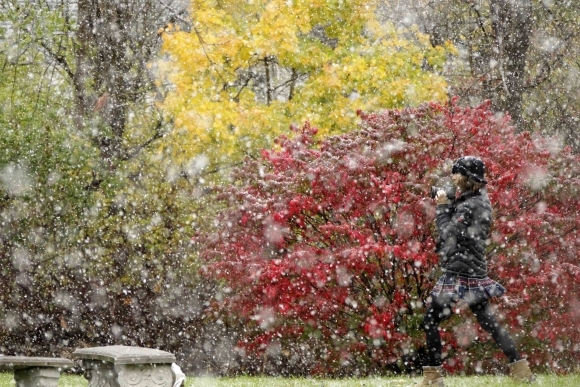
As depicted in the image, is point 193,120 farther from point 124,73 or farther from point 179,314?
point 179,314

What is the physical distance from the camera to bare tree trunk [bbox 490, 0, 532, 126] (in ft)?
46.5

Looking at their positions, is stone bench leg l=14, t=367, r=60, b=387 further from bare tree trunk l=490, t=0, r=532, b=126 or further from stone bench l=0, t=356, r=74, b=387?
bare tree trunk l=490, t=0, r=532, b=126

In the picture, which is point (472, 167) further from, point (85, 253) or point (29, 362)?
point (85, 253)

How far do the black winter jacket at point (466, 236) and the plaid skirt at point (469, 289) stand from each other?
0.05 m

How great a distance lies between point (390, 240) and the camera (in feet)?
28.1

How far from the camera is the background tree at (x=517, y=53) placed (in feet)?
47.1

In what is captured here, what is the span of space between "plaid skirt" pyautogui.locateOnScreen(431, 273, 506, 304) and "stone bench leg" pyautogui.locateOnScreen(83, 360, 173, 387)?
204 cm

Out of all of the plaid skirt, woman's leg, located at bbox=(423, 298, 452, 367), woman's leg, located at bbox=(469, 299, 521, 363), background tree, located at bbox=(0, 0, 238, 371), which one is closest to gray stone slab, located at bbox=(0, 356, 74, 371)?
woman's leg, located at bbox=(423, 298, 452, 367)

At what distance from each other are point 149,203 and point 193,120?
1.89m

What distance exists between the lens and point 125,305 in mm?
11594

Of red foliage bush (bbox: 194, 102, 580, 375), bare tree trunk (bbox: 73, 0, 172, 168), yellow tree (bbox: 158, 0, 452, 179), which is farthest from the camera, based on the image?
bare tree trunk (bbox: 73, 0, 172, 168)

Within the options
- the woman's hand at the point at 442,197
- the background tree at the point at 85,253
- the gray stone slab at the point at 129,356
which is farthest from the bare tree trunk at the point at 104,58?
the woman's hand at the point at 442,197

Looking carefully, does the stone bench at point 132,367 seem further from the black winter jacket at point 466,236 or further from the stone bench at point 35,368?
the black winter jacket at point 466,236

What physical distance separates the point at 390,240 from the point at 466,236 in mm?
2350
